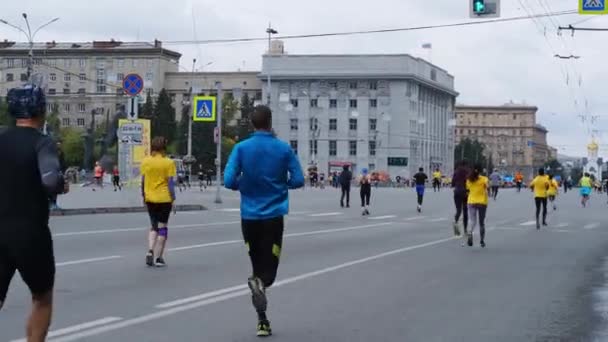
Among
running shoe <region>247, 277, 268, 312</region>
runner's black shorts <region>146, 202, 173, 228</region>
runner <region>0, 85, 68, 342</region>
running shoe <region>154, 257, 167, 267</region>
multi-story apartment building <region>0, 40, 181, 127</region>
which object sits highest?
multi-story apartment building <region>0, 40, 181, 127</region>

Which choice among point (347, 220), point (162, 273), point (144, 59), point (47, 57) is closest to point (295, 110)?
point (144, 59)

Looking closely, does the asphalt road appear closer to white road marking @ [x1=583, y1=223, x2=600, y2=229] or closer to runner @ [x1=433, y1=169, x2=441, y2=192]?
white road marking @ [x1=583, y1=223, x2=600, y2=229]

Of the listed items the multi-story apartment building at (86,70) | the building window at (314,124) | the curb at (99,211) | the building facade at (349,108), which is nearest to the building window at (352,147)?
the building facade at (349,108)

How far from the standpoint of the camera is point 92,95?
11412 cm

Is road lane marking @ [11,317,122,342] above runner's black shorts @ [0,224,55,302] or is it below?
below

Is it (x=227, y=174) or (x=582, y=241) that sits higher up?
(x=227, y=174)

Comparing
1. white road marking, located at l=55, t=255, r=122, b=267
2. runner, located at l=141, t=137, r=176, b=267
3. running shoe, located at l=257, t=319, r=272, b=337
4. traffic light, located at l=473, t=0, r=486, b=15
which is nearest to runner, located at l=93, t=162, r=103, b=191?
traffic light, located at l=473, t=0, r=486, b=15

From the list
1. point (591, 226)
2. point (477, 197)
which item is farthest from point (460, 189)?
point (591, 226)

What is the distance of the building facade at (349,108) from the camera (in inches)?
4791

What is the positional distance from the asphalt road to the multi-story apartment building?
2996 inches

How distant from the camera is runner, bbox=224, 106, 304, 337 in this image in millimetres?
8297

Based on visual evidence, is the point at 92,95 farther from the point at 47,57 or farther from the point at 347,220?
the point at 347,220

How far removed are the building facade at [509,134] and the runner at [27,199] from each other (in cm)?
18039

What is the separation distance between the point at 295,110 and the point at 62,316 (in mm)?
113940
